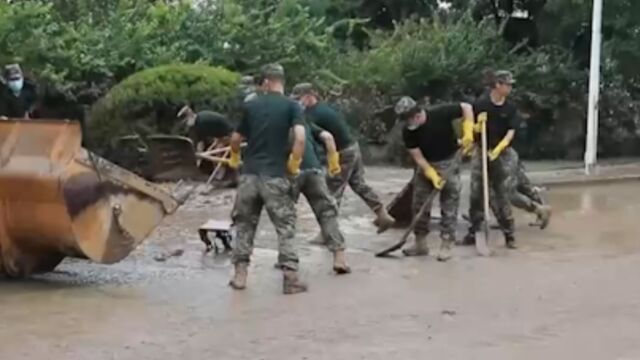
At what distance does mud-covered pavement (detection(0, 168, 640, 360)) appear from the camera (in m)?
8.20

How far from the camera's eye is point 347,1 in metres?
31.0

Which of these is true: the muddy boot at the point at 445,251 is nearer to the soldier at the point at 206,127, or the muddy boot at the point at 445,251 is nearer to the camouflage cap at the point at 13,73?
the soldier at the point at 206,127

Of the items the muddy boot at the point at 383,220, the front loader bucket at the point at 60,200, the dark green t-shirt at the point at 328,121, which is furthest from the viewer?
the muddy boot at the point at 383,220

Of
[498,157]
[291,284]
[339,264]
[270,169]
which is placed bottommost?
[339,264]

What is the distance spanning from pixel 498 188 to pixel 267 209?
11.6 feet

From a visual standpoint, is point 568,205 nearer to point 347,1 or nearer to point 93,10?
point 93,10

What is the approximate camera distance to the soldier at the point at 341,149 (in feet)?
40.8

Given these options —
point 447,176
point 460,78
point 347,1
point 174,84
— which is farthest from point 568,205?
Result: point 347,1

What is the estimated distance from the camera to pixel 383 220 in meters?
13.4

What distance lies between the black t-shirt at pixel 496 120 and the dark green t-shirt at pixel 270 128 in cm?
317

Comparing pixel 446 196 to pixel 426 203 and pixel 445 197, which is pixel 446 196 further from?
pixel 426 203

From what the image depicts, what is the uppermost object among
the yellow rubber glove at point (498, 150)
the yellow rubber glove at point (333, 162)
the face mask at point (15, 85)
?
the face mask at point (15, 85)

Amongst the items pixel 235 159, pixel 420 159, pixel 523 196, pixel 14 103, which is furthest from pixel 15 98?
pixel 523 196

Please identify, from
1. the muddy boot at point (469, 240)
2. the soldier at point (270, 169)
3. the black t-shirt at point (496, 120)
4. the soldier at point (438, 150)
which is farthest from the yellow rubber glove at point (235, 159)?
the muddy boot at point (469, 240)
